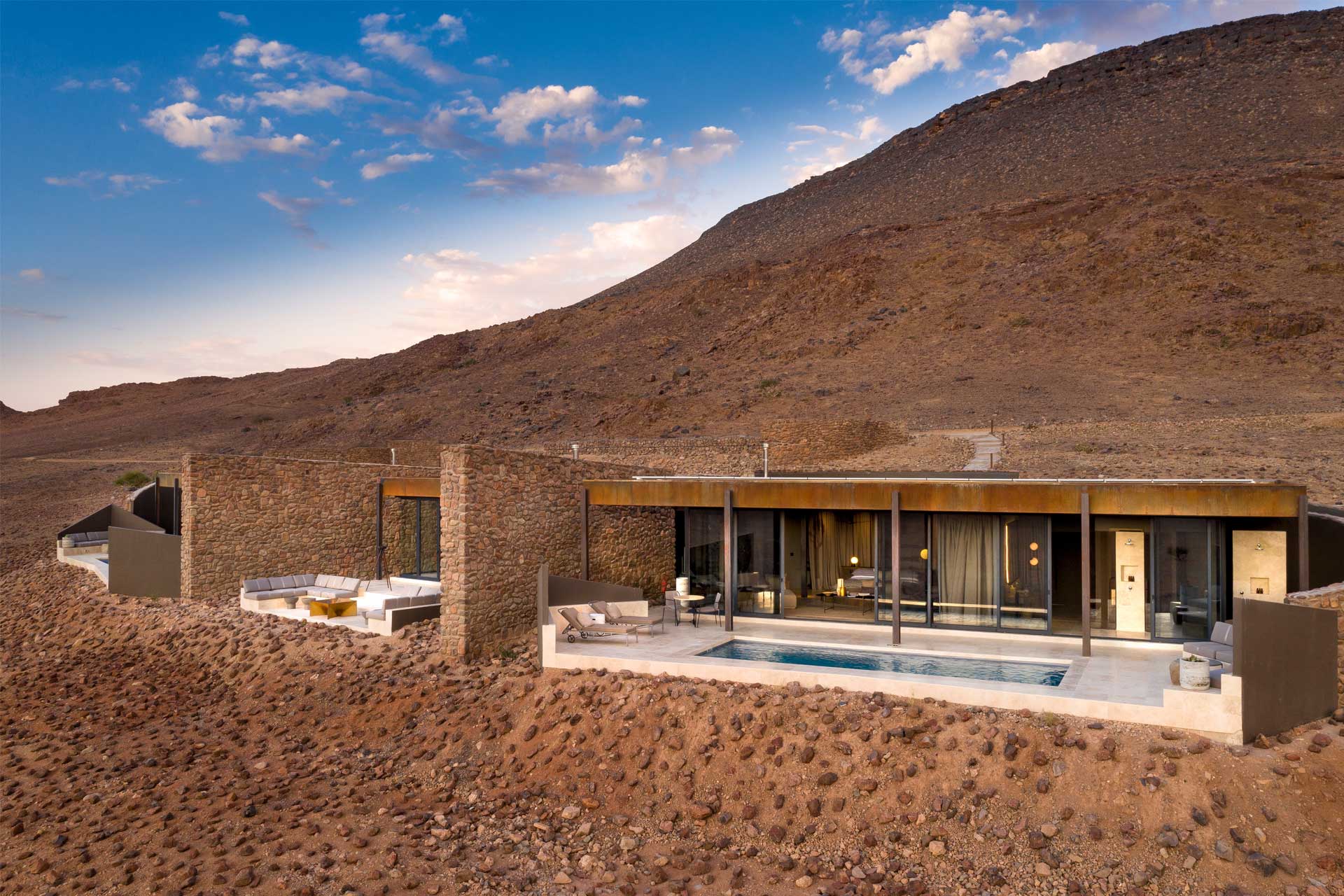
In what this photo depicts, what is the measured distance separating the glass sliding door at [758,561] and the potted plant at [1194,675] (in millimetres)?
6441

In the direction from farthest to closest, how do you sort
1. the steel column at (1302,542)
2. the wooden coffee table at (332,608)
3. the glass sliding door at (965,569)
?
the wooden coffee table at (332,608) → the glass sliding door at (965,569) → the steel column at (1302,542)

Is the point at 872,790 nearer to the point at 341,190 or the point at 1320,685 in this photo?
the point at 1320,685

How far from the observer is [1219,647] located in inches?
377

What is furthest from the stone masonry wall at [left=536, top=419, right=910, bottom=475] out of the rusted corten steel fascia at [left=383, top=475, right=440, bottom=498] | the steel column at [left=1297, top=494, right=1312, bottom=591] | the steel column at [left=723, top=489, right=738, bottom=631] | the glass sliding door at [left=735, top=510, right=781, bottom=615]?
the steel column at [left=1297, top=494, right=1312, bottom=591]

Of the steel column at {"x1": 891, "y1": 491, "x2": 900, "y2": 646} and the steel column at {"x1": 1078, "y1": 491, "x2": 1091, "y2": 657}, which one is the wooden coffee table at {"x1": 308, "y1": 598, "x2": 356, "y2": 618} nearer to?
the steel column at {"x1": 891, "y1": 491, "x2": 900, "y2": 646}

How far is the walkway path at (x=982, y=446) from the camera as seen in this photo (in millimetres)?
23266

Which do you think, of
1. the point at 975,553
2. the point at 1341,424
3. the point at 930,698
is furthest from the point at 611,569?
the point at 1341,424

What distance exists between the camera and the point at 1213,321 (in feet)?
128

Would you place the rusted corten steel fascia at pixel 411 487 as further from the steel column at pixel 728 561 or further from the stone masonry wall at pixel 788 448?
the stone masonry wall at pixel 788 448

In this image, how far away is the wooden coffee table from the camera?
1444 centimetres

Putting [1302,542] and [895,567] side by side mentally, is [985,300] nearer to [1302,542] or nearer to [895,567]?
[895,567]

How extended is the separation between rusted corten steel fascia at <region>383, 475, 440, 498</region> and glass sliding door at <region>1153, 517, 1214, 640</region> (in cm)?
1202

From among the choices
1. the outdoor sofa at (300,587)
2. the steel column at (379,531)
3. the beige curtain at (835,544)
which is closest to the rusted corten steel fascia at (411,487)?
the steel column at (379,531)

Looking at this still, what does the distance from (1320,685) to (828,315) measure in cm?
4498
